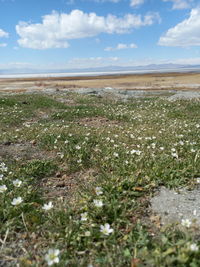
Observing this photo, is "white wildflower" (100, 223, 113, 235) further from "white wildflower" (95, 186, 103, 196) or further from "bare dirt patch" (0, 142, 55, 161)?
"bare dirt patch" (0, 142, 55, 161)

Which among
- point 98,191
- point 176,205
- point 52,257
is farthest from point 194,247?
point 98,191

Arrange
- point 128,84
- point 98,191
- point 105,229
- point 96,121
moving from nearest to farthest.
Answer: point 105,229 < point 98,191 < point 96,121 < point 128,84

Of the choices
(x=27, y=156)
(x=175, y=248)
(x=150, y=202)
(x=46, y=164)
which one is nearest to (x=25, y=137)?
(x=27, y=156)

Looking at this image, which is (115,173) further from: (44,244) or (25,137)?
(25,137)

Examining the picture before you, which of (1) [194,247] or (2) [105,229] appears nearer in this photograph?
(1) [194,247]

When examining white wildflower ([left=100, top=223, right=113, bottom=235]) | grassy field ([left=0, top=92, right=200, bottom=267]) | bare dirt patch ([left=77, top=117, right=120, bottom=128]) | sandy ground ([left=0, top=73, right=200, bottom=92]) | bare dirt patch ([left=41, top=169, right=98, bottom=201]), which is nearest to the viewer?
grassy field ([left=0, top=92, right=200, bottom=267])

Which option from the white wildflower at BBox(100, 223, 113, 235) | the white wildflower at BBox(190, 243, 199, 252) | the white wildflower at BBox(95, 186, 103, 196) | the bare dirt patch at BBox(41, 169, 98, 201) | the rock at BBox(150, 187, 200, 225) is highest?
the white wildflower at BBox(95, 186, 103, 196)

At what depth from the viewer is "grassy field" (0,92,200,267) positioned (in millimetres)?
2912

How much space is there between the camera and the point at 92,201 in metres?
4.08

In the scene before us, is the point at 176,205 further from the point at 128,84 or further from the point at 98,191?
the point at 128,84

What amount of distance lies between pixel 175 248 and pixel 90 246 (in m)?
1.05

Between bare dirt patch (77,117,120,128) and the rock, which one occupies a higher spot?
bare dirt patch (77,117,120,128)

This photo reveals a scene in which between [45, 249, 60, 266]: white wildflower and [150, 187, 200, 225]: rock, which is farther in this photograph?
[150, 187, 200, 225]: rock

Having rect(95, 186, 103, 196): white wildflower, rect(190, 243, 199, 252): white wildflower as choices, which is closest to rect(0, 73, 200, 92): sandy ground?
rect(95, 186, 103, 196): white wildflower
